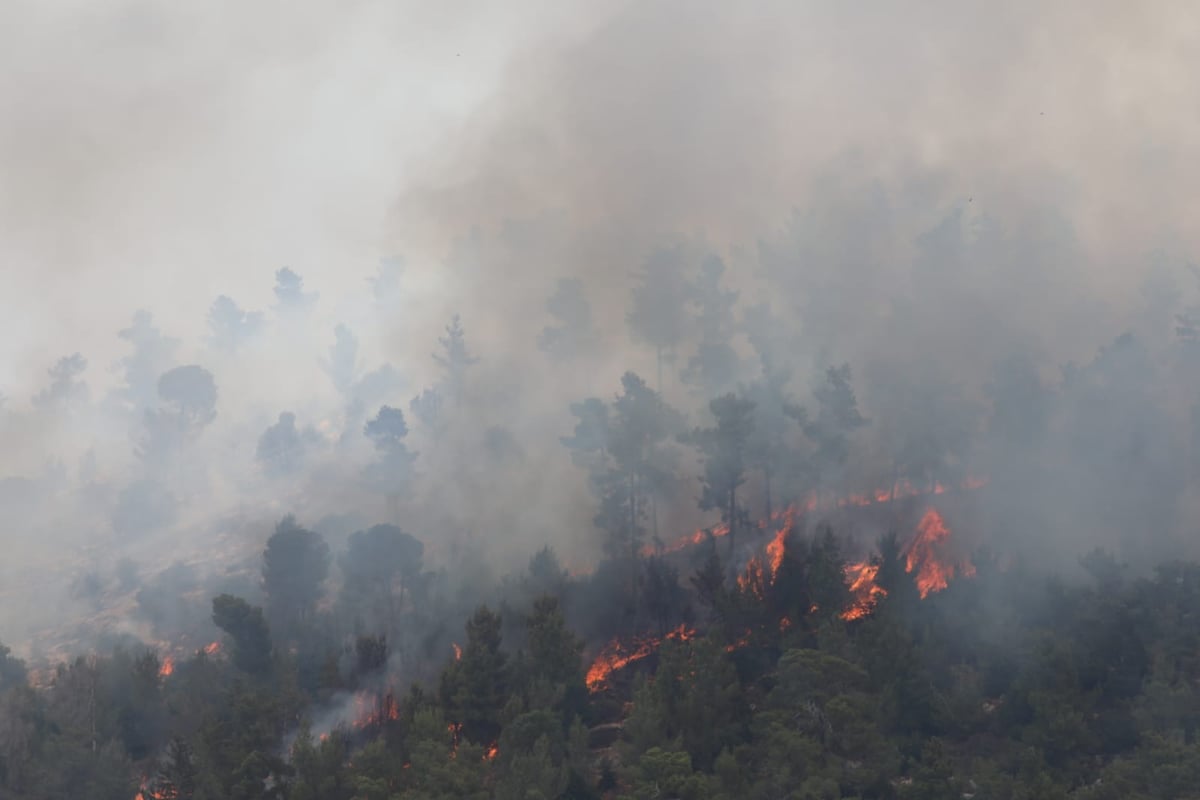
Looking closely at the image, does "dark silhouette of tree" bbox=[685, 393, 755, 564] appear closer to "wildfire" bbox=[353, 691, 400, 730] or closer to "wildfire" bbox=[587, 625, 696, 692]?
"wildfire" bbox=[587, 625, 696, 692]

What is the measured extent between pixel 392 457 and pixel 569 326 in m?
26.6

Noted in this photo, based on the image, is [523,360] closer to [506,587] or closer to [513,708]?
[506,587]

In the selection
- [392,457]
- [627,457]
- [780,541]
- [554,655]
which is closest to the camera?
[554,655]

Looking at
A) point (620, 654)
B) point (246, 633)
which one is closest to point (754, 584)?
point (620, 654)

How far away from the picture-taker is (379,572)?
85812mm

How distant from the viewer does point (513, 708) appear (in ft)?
197

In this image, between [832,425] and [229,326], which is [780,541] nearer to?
[832,425]

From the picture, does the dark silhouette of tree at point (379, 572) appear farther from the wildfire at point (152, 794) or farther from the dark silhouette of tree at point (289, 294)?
the dark silhouette of tree at point (289, 294)

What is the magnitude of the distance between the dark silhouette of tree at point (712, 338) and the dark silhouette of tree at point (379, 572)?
34.5m

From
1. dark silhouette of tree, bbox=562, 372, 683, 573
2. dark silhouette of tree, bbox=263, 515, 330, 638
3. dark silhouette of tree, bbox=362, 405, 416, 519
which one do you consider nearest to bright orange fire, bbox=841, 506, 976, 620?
dark silhouette of tree, bbox=562, 372, 683, 573

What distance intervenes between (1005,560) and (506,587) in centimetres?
3947

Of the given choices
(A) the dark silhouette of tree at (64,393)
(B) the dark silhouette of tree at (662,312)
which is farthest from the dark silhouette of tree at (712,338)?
(A) the dark silhouette of tree at (64,393)

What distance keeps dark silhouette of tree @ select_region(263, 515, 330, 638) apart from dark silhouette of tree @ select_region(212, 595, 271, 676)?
7.35 metres

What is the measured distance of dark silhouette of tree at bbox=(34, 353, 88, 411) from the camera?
476 ft
